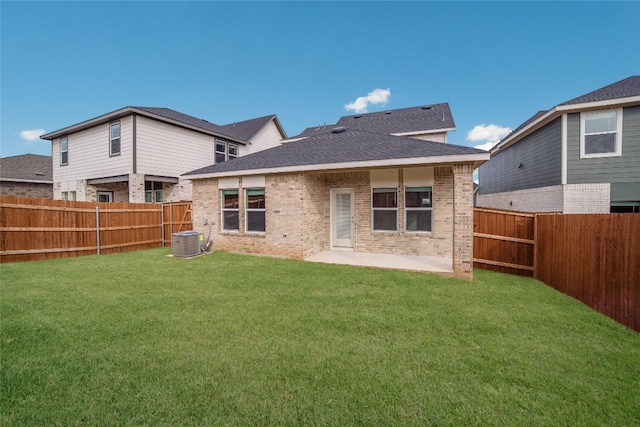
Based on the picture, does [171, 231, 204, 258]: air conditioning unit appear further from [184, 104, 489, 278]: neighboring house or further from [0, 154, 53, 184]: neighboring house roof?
[0, 154, 53, 184]: neighboring house roof

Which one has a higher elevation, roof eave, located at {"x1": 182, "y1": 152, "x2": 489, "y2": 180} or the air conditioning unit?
roof eave, located at {"x1": 182, "y1": 152, "x2": 489, "y2": 180}

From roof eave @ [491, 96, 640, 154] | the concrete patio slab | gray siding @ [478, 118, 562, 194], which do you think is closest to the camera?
the concrete patio slab

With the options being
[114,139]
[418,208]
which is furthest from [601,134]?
[114,139]

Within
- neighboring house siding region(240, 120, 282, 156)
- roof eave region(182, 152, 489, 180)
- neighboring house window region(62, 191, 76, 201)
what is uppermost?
neighboring house siding region(240, 120, 282, 156)

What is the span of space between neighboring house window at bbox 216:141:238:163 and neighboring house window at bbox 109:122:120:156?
5.25 m

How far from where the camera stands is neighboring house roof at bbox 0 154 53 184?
19266 millimetres

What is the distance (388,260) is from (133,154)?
13.2 meters

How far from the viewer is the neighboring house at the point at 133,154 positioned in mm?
13109

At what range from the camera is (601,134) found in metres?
9.35


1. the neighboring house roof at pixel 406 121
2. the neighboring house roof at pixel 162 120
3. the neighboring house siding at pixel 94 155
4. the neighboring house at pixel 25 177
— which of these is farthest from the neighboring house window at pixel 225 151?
the neighboring house at pixel 25 177

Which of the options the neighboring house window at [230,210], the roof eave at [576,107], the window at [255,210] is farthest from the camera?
the neighboring house window at [230,210]

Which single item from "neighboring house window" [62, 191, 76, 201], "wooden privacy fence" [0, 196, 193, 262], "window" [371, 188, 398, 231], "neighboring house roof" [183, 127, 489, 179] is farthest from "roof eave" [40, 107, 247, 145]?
"window" [371, 188, 398, 231]

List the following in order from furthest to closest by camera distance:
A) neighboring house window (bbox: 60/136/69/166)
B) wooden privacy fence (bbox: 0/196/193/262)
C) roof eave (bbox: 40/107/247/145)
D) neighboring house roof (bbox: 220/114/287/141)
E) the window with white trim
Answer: neighboring house roof (bbox: 220/114/287/141) < the window with white trim < neighboring house window (bbox: 60/136/69/166) < roof eave (bbox: 40/107/247/145) < wooden privacy fence (bbox: 0/196/193/262)

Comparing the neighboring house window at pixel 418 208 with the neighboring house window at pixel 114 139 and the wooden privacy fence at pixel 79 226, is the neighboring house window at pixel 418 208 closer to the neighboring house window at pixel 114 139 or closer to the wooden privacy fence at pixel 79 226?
the wooden privacy fence at pixel 79 226
